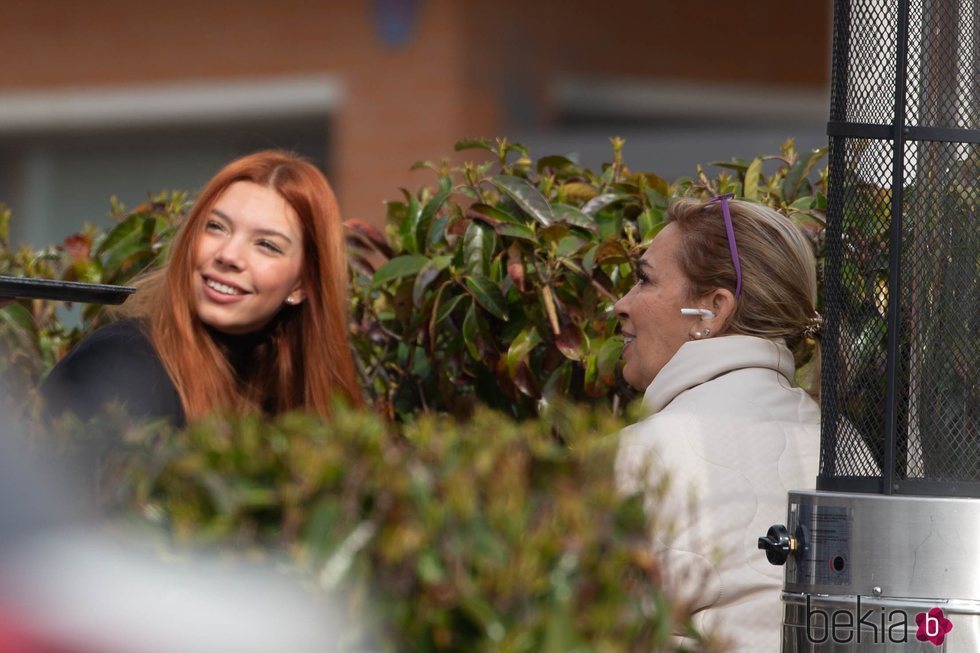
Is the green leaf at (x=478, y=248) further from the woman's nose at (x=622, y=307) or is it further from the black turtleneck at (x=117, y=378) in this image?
the black turtleneck at (x=117, y=378)

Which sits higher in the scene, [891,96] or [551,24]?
[551,24]

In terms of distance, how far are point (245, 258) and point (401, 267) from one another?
0.43 meters

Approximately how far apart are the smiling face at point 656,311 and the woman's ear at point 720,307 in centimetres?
4

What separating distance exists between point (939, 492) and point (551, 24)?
Result: 10.6 meters

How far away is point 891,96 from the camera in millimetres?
2562

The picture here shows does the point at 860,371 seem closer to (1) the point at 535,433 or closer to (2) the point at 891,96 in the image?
(2) the point at 891,96

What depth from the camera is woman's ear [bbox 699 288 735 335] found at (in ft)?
11.7

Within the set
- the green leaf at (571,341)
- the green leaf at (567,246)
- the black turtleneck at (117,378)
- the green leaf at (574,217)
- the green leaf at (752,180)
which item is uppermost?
the green leaf at (752,180)

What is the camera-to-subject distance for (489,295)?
388 centimetres

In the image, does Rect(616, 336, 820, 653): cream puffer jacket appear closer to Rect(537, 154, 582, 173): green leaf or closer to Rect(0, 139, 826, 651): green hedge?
Rect(0, 139, 826, 651): green hedge

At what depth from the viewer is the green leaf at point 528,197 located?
13.0 feet

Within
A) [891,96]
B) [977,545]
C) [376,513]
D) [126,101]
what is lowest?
[977,545]

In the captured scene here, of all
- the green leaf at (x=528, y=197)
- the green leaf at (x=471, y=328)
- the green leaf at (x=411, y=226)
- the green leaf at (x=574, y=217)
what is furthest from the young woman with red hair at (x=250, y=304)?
the green leaf at (x=574, y=217)

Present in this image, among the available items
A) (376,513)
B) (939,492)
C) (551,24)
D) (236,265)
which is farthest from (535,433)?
(551,24)
